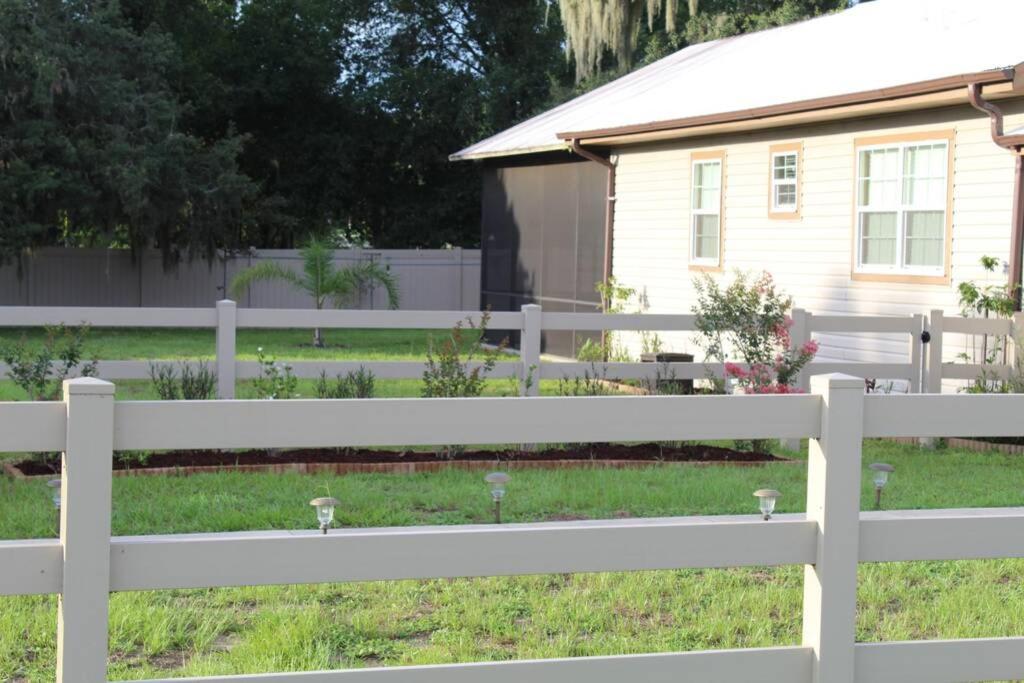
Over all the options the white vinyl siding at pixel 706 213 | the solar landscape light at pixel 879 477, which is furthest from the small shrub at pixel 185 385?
the white vinyl siding at pixel 706 213

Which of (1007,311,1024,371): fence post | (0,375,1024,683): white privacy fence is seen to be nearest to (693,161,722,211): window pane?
(1007,311,1024,371): fence post

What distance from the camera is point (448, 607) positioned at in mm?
6098

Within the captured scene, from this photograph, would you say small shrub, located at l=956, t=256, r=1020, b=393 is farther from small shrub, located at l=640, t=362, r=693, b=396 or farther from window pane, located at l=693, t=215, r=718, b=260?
window pane, located at l=693, t=215, r=718, b=260

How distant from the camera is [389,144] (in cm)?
4038

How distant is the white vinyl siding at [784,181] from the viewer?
1700 centimetres

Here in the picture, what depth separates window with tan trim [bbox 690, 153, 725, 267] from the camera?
18.5 metres

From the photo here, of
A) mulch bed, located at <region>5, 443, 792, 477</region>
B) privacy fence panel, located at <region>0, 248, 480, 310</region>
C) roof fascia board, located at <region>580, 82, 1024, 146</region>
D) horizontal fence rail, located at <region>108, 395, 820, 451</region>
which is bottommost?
mulch bed, located at <region>5, 443, 792, 477</region>

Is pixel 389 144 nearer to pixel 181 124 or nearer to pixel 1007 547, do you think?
pixel 181 124

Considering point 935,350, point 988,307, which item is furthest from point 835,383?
point 988,307

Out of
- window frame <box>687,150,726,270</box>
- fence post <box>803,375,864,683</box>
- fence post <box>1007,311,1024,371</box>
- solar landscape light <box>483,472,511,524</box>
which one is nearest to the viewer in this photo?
fence post <box>803,375,864,683</box>

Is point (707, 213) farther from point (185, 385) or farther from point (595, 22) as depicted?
point (595, 22)

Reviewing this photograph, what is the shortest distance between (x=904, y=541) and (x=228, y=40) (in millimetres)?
36363

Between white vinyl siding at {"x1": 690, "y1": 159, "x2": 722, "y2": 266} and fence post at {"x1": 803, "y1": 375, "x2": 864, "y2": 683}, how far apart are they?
47.8 ft

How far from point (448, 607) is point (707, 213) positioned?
43.3ft
